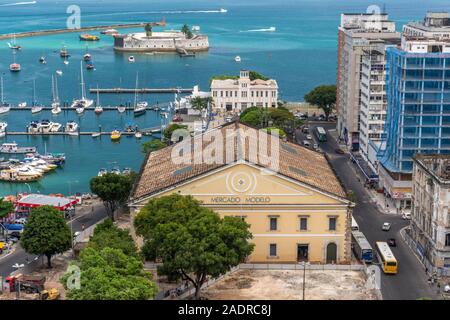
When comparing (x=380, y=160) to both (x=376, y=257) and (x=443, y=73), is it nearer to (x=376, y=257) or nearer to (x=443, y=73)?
(x=443, y=73)

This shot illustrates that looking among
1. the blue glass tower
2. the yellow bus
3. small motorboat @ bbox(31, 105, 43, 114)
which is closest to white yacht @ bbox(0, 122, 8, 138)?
small motorboat @ bbox(31, 105, 43, 114)

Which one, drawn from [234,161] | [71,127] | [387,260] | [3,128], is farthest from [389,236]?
[3,128]

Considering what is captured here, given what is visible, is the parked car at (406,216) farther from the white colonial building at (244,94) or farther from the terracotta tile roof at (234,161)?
the white colonial building at (244,94)

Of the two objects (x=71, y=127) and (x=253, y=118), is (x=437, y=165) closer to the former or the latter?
(x=253, y=118)

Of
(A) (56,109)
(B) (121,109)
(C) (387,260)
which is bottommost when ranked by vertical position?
(A) (56,109)

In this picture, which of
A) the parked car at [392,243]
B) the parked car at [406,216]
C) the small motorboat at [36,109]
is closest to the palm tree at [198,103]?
the small motorboat at [36,109]

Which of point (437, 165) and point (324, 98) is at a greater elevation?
point (437, 165)
